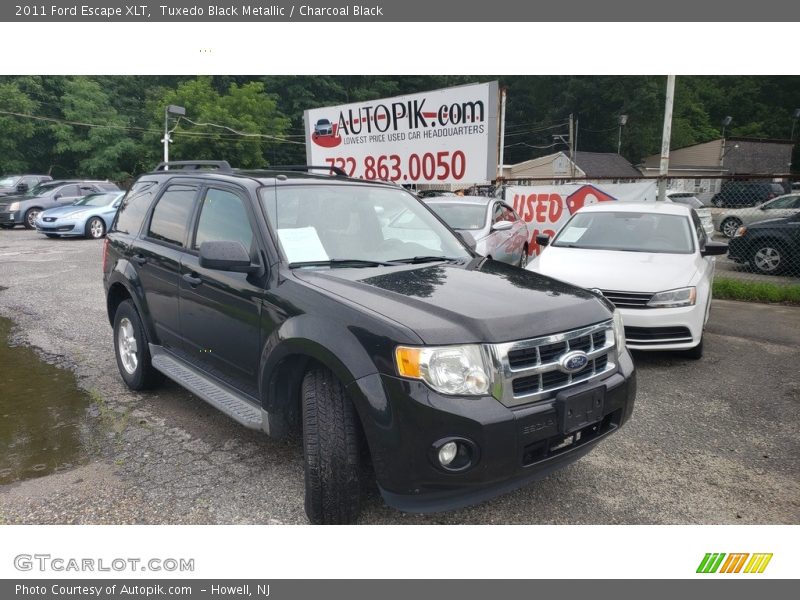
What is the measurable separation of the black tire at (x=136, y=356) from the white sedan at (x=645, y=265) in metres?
3.77

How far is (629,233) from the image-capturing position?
6871 millimetres

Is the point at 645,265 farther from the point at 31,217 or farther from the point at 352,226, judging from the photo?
the point at 31,217

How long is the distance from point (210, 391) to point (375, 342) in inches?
63.4

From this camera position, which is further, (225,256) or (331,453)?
(225,256)

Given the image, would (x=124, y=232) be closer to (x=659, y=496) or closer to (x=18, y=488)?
(x=18, y=488)

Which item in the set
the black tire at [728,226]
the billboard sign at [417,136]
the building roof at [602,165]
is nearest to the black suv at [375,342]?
the billboard sign at [417,136]

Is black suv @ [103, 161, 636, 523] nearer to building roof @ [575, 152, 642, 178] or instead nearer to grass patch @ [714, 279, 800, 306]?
grass patch @ [714, 279, 800, 306]

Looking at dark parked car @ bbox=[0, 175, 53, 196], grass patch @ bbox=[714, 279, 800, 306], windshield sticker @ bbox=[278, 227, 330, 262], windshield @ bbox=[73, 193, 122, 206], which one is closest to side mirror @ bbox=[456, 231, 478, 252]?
windshield sticker @ bbox=[278, 227, 330, 262]

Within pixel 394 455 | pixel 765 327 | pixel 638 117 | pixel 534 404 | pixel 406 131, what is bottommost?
pixel 765 327

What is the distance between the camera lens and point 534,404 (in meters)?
2.62

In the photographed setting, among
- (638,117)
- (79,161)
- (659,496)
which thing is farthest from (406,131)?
(638,117)

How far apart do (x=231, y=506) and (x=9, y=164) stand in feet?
130

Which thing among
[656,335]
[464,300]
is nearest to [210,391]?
→ [464,300]

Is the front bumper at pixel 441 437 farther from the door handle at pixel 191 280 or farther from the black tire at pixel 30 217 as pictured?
the black tire at pixel 30 217
